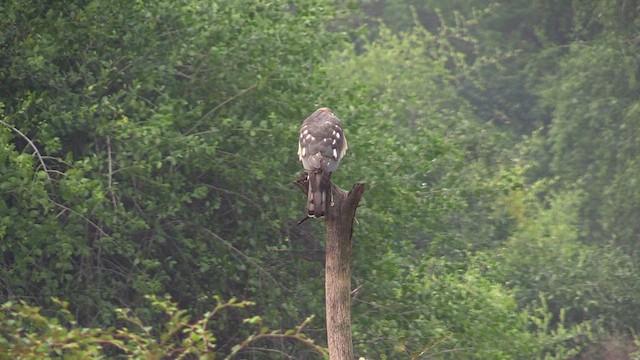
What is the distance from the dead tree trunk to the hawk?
13 cm

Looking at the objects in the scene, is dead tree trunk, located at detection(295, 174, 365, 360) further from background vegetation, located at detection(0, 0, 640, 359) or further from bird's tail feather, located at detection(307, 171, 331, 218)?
background vegetation, located at detection(0, 0, 640, 359)

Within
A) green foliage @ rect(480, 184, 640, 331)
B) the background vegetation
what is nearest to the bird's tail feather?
the background vegetation

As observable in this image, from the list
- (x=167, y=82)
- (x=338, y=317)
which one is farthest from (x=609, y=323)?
(x=338, y=317)

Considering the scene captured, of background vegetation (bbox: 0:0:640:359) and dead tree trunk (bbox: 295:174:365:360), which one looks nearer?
dead tree trunk (bbox: 295:174:365:360)

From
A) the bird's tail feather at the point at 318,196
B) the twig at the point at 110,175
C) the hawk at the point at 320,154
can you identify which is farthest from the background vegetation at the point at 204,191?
the bird's tail feather at the point at 318,196

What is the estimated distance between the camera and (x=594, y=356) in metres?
21.6

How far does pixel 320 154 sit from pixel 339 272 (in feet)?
4.47

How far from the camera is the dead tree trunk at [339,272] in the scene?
7309 millimetres

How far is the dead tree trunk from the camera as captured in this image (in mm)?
7309

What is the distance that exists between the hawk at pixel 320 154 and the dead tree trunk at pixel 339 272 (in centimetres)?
13

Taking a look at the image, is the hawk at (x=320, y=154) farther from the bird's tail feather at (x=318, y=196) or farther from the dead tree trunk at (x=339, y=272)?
the dead tree trunk at (x=339, y=272)

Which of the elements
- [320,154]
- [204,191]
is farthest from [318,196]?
[204,191]

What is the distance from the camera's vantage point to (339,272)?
Answer: 7.34 metres

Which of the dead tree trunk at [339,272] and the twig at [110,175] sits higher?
the dead tree trunk at [339,272]
